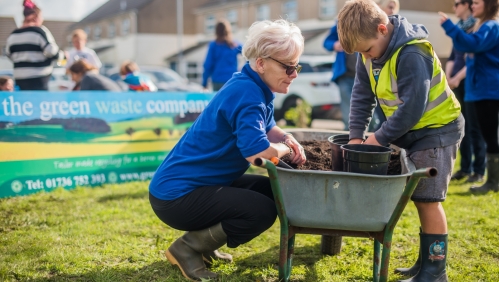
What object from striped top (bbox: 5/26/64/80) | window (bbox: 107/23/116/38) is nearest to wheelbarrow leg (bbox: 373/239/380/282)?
striped top (bbox: 5/26/64/80)

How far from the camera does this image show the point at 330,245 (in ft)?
11.1

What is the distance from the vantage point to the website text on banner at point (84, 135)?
187 inches

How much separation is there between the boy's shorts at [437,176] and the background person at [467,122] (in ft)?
8.42

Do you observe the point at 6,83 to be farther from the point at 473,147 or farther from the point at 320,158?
the point at 473,147

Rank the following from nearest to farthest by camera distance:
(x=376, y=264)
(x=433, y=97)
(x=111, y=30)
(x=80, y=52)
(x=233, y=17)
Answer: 1. (x=376, y=264)
2. (x=433, y=97)
3. (x=80, y=52)
4. (x=233, y=17)
5. (x=111, y=30)

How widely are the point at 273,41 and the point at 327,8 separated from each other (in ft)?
79.2

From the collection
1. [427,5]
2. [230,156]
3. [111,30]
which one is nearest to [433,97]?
[230,156]

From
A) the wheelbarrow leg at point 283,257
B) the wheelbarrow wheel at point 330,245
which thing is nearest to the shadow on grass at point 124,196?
the wheelbarrow wheel at point 330,245

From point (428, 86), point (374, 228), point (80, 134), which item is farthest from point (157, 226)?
point (428, 86)

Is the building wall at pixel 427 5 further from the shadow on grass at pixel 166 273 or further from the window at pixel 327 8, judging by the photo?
the shadow on grass at pixel 166 273

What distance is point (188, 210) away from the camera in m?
2.75

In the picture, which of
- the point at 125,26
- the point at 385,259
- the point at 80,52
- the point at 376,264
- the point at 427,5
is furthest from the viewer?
the point at 125,26

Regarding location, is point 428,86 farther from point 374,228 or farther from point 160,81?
point 160,81

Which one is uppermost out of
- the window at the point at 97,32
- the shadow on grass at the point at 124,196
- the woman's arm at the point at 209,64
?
the window at the point at 97,32
